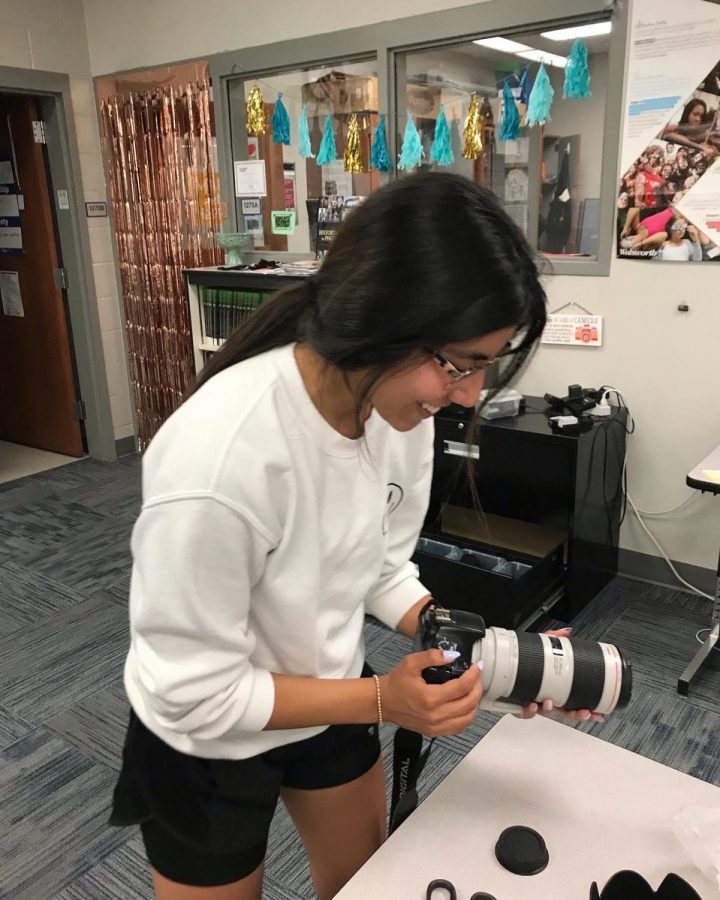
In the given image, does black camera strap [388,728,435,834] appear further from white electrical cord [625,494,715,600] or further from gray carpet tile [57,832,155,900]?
white electrical cord [625,494,715,600]

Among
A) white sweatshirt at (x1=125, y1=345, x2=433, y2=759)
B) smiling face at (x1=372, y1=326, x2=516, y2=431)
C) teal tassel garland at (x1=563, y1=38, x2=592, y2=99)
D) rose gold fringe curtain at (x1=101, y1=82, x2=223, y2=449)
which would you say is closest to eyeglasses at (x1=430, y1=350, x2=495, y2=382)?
smiling face at (x1=372, y1=326, x2=516, y2=431)

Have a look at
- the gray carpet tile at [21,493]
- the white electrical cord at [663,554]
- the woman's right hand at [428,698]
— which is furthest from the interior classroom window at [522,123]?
the gray carpet tile at [21,493]

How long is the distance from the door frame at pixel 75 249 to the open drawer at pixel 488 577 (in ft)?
7.93

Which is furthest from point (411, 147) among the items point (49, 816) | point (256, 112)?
point (49, 816)

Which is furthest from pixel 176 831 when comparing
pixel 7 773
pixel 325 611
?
pixel 7 773

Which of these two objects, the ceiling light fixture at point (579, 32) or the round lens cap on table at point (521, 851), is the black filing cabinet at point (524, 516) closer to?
the ceiling light fixture at point (579, 32)

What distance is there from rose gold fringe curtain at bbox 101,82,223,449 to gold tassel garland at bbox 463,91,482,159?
54.0 inches

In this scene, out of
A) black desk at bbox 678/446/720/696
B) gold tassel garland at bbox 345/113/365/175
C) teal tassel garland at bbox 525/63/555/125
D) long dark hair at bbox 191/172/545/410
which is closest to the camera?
long dark hair at bbox 191/172/545/410

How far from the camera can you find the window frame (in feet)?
8.36

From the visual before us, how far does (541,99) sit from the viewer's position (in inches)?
105

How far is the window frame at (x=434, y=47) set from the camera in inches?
100

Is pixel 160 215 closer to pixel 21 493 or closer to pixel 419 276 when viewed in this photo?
pixel 21 493

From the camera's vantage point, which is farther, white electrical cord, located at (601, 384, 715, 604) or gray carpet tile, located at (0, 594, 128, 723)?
white electrical cord, located at (601, 384, 715, 604)

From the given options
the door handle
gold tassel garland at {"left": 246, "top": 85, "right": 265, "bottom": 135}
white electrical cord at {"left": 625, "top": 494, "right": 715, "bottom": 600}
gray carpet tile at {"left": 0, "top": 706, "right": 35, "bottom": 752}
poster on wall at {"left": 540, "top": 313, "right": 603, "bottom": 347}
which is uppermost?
gold tassel garland at {"left": 246, "top": 85, "right": 265, "bottom": 135}
